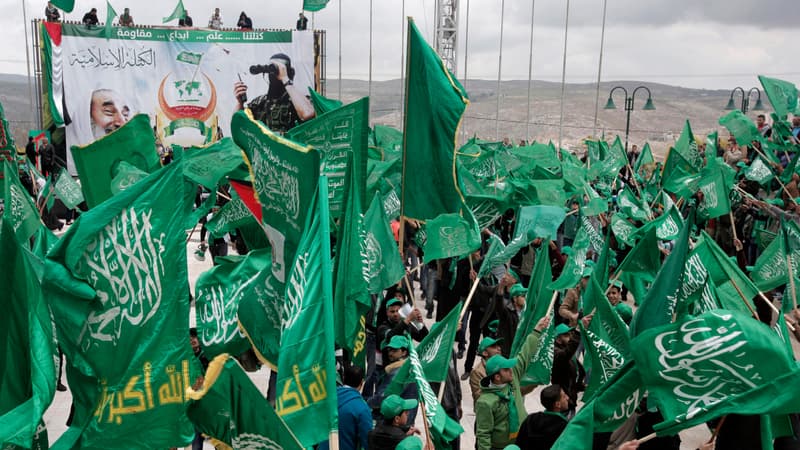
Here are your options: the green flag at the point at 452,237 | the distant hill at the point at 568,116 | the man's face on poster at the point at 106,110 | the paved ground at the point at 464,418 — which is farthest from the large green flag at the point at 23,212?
the distant hill at the point at 568,116

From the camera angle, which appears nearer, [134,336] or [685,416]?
[685,416]

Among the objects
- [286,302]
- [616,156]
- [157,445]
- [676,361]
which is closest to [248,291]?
[286,302]

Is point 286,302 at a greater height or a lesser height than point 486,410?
greater

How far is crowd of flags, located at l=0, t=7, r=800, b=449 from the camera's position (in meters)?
3.87

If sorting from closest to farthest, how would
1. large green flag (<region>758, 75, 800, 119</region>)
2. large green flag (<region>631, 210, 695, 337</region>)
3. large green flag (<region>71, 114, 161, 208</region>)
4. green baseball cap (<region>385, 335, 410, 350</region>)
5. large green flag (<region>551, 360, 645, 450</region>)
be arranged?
large green flag (<region>551, 360, 645, 450</region>) → large green flag (<region>631, 210, 695, 337</region>) → green baseball cap (<region>385, 335, 410, 350</region>) → large green flag (<region>71, 114, 161, 208</region>) → large green flag (<region>758, 75, 800, 119</region>)

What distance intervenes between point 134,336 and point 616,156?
13.3 meters

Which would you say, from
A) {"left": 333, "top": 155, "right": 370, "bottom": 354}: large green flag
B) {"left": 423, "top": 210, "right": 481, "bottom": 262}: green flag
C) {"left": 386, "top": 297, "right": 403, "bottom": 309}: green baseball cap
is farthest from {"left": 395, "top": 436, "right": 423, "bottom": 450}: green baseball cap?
{"left": 423, "top": 210, "right": 481, "bottom": 262}: green flag

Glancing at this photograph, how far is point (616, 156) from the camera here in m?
16.5

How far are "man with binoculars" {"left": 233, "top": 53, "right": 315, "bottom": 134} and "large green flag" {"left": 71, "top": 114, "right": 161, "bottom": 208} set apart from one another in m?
21.8

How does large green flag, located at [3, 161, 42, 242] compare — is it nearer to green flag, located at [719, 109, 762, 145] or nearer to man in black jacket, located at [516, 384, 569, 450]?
man in black jacket, located at [516, 384, 569, 450]

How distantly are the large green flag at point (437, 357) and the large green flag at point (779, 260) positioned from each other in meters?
3.91

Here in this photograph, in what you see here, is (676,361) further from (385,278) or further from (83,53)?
(83,53)

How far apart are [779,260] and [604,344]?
11.7 ft

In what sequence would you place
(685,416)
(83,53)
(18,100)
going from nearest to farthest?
(685,416) → (83,53) → (18,100)
